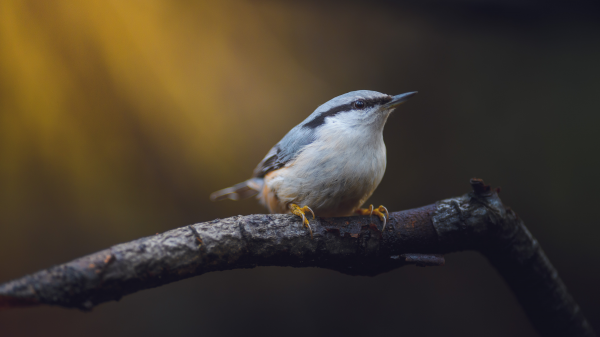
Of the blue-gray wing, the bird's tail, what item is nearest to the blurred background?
the bird's tail

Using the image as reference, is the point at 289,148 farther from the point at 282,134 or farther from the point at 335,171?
the point at 282,134

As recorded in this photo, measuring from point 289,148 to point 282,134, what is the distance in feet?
2.28

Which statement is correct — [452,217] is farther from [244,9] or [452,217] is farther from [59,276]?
[244,9]

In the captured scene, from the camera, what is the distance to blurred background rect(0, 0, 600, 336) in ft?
5.05

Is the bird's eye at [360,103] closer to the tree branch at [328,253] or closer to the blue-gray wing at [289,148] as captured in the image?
the blue-gray wing at [289,148]

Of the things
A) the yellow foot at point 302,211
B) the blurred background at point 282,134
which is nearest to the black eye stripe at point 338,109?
the yellow foot at point 302,211

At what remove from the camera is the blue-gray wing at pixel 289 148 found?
1345 mm

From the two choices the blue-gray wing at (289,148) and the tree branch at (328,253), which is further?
the blue-gray wing at (289,148)

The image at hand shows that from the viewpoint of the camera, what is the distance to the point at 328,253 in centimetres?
114

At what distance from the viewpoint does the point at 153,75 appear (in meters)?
1.68

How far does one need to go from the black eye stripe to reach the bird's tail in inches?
18.3

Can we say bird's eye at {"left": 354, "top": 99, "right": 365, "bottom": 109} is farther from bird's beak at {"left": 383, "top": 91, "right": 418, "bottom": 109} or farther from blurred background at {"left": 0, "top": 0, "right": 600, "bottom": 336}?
blurred background at {"left": 0, "top": 0, "right": 600, "bottom": 336}

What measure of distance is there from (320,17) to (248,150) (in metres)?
1.05

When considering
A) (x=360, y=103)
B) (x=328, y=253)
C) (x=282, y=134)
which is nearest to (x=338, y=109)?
(x=360, y=103)
